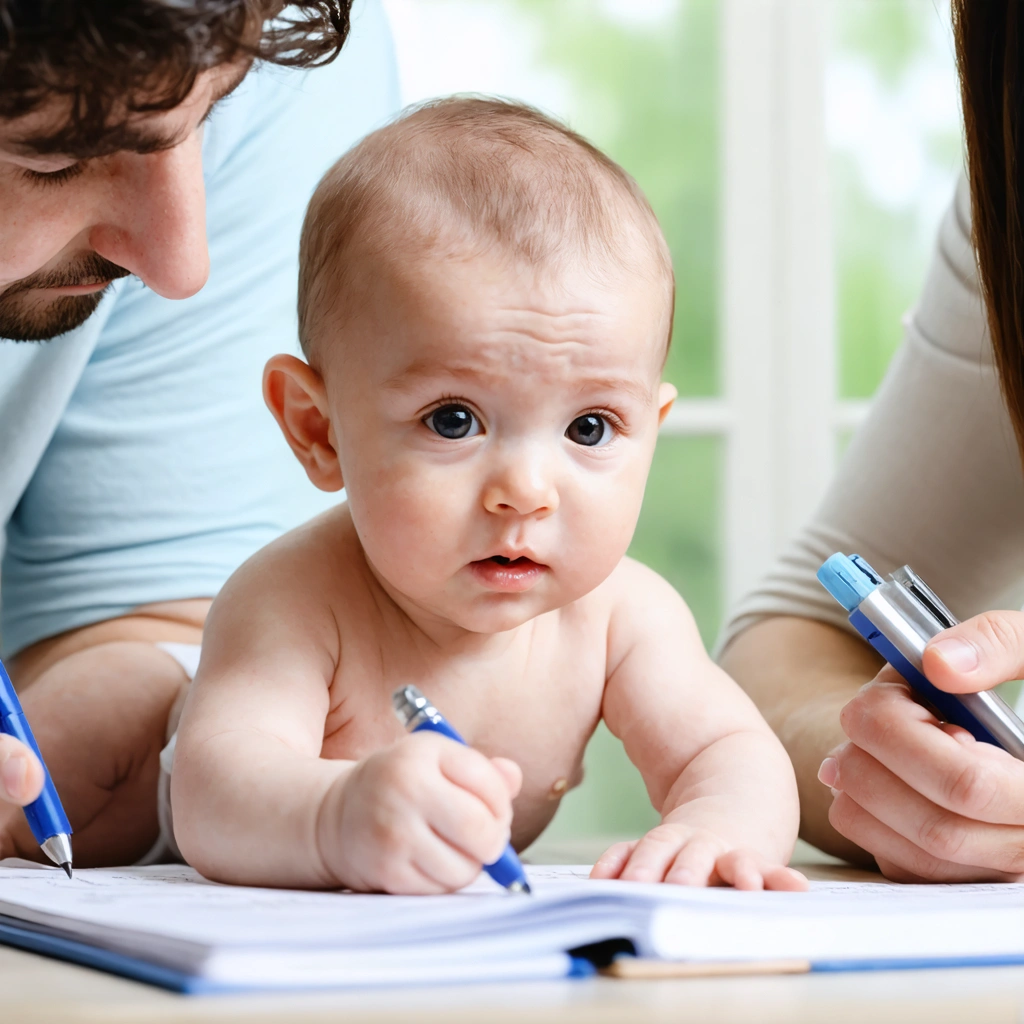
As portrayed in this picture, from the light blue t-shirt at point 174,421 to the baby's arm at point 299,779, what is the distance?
1.23 ft

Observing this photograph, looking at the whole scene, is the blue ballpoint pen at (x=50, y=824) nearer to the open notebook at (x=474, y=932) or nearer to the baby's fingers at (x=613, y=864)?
the open notebook at (x=474, y=932)

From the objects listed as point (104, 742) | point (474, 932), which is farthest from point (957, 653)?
point (104, 742)

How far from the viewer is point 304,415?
0.86 m

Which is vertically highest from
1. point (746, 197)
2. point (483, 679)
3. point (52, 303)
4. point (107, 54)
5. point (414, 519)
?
point (746, 197)

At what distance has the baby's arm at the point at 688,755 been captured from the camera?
664 millimetres

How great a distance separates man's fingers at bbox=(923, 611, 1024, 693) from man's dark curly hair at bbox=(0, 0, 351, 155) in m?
0.53

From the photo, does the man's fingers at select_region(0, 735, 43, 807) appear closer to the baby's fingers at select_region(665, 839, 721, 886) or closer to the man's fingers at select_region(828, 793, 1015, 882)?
the baby's fingers at select_region(665, 839, 721, 886)

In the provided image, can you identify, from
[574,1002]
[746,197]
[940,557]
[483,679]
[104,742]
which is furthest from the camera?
[746,197]

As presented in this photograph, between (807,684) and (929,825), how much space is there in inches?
14.2

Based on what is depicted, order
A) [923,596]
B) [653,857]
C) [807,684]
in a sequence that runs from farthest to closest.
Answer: [807,684] → [923,596] → [653,857]

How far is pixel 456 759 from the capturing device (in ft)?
1.86

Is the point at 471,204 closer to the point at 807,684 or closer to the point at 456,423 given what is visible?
the point at 456,423

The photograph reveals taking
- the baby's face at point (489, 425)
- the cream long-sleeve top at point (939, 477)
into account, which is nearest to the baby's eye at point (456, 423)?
the baby's face at point (489, 425)

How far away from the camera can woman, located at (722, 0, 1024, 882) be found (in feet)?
2.43
